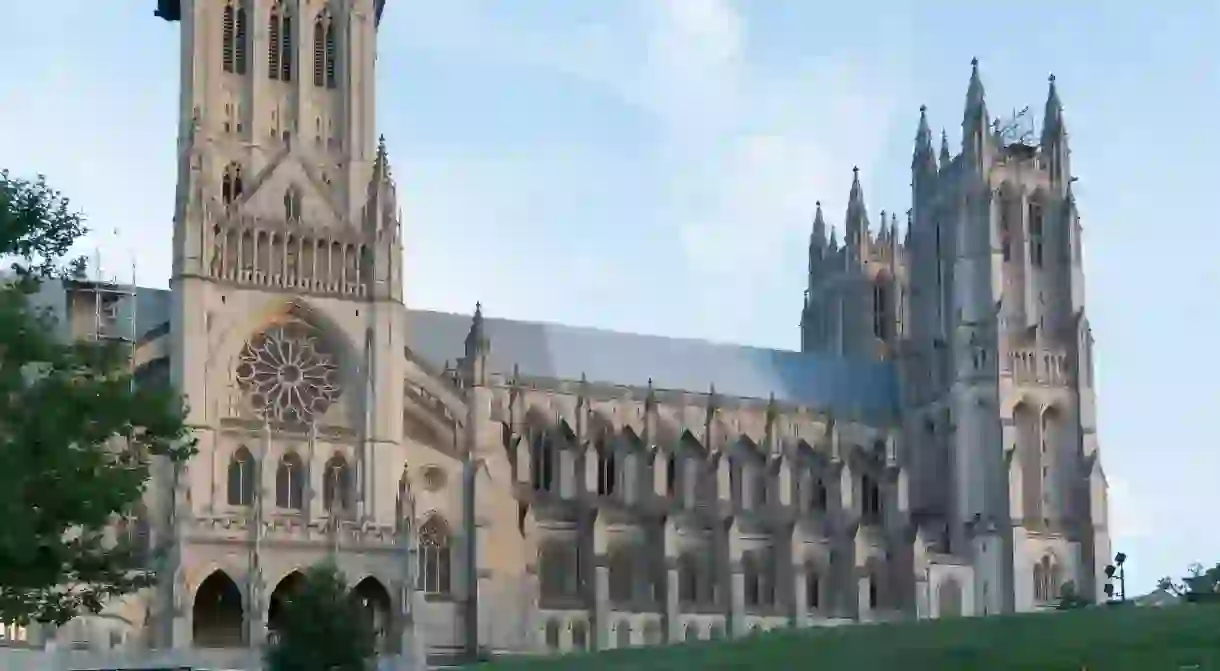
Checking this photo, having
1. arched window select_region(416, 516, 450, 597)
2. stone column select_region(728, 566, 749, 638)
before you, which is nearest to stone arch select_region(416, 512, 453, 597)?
arched window select_region(416, 516, 450, 597)

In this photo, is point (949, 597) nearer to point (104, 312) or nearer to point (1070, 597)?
point (1070, 597)

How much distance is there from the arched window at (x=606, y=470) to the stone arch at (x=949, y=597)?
1599 centimetres

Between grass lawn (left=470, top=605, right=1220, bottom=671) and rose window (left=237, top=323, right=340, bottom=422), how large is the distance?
29.2 meters

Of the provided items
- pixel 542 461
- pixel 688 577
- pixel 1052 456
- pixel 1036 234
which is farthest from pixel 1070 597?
pixel 542 461

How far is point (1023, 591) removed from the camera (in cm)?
9294

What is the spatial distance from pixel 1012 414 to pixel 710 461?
1495 centimetres

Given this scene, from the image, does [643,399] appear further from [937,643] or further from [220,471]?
[937,643]

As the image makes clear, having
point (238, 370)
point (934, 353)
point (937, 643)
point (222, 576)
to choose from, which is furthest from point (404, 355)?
point (937, 643)

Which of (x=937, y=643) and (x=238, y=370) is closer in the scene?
(x=937, y=643)

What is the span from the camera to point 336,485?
7619cm

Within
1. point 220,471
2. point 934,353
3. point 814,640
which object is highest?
point 934,353

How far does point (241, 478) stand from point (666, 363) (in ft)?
98.7

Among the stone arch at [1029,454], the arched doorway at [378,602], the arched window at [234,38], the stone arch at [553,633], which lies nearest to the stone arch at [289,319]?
the arched window at [234,38]

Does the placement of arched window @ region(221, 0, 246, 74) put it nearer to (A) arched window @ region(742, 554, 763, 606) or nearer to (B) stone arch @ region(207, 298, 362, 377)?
(B) stone arch @ region(207, 298, 362, 377)
